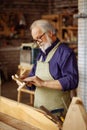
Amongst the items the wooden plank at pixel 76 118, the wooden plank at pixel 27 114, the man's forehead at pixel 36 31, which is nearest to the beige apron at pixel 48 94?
the man's forehead at pixel 36 31

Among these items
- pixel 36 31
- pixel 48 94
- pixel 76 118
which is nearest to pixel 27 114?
pixel 48 94

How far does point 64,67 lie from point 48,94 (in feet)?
1.15

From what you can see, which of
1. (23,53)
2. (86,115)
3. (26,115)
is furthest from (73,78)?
(23,53)

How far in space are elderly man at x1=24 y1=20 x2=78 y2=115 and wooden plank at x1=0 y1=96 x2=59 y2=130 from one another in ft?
0.77

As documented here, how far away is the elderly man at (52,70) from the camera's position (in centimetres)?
254

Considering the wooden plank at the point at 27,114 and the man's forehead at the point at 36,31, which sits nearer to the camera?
the wooden plank at the point at 27,114

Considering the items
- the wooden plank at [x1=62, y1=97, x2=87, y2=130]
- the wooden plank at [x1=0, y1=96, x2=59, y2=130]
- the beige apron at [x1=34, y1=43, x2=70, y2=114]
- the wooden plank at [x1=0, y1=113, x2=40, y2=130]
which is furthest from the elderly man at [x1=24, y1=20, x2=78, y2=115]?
the wooden plank at [x1=62, y1=97, x2=87, y2=130]

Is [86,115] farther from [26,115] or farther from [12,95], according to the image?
[12,95]

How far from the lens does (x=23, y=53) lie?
19.9 ft

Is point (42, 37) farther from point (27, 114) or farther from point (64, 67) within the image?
point (27, 114)

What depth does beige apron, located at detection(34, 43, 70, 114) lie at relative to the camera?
2744mm

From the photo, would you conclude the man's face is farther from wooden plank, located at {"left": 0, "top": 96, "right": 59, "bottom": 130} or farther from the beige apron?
wooden plank, located at {"left": 0, "top": 96, "right": 59, "bottom": 130}

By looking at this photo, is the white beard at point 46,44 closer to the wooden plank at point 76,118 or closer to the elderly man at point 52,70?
the elderly man at point 52,70

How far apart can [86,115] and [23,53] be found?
423cm
